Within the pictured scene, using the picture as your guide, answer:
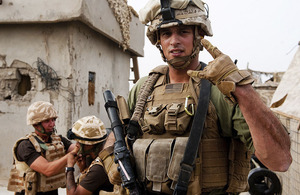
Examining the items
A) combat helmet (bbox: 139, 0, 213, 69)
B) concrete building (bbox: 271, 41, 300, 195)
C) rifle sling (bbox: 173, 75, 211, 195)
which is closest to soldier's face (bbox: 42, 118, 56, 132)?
combat helmet (bbox: 139, 0, 213, 69)

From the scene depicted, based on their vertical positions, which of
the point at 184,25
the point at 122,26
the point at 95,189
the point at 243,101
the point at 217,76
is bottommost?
the point at 95,189

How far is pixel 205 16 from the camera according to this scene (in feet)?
5.56

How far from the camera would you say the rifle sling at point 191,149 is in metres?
1.39

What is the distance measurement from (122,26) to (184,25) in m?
4.70

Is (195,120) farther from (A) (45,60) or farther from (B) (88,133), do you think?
(A) (45,60)

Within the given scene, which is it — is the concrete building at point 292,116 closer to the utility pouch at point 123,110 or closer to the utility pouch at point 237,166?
the utility pouch at point 237,166

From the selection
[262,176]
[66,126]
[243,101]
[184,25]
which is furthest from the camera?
[262,176]

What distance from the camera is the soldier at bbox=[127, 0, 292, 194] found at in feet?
3.85

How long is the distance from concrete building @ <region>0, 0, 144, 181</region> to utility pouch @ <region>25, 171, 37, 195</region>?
Result: 1780mm

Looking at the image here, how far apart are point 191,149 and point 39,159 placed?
6.25 feet

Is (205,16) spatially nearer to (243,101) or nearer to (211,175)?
(243,101)

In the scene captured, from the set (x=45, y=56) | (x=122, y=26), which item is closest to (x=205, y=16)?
(x=45, y=56)

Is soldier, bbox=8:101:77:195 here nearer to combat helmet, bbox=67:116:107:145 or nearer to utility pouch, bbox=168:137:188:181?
combat helmet, bbox=67:116:107:145

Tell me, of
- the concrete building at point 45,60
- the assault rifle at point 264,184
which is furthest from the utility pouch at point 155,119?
the assault rifle at point 264,184
